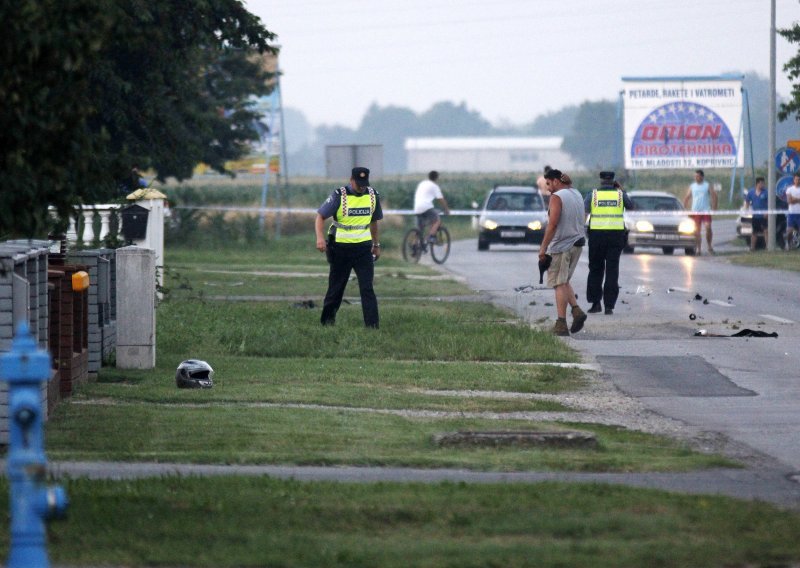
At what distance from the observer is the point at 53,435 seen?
9.66 meters

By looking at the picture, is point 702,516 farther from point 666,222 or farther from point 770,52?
point 770,52

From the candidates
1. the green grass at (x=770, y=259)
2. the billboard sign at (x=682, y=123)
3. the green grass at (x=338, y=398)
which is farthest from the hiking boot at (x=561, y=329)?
the billboard sign at (x=682, y=123)

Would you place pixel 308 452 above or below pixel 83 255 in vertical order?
below

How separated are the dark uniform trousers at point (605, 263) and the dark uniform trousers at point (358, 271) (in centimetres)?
425

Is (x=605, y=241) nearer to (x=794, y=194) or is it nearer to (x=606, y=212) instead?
(x=606, y=212)

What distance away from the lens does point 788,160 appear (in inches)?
1516

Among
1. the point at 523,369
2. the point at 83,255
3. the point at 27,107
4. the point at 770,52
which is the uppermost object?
the point at 770,52

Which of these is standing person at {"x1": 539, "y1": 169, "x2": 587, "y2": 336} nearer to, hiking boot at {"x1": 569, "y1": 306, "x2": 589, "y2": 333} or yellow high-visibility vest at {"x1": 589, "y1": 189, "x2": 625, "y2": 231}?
hiking boot at {"x1": 569, "y1": 306, "x2": 589, "y2": 333}

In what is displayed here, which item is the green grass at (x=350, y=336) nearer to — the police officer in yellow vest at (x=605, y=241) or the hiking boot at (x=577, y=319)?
the hiking boot at (x=577, y=319)

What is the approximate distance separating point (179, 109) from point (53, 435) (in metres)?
18.4

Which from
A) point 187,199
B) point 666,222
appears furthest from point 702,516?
point 187,199

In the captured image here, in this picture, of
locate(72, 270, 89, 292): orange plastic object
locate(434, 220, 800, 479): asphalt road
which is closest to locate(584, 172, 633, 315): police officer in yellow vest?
locate(434, 220, 800, 479): asphalt road

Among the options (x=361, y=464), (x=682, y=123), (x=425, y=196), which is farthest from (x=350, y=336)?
(x=682, y=123)

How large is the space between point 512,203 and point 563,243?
2259 cm
